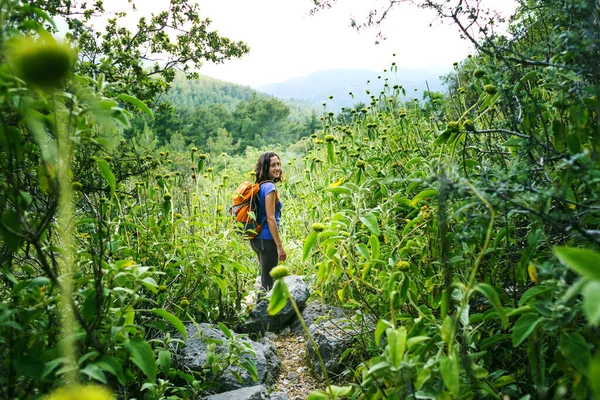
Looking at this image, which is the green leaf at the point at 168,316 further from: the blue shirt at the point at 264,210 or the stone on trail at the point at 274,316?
the blue shirt at the point at 264,210

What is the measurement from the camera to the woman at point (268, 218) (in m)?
3.87

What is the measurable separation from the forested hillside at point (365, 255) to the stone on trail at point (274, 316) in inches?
0.7

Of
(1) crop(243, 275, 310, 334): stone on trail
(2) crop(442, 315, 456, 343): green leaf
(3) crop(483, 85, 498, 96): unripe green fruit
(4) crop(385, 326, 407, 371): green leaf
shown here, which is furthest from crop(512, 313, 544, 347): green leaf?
(1) crop(243, 275, 310, 334): stone on trail

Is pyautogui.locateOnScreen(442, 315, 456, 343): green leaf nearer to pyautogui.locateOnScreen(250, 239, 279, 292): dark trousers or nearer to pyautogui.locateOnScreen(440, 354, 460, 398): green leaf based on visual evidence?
pyautogui.locateOnScreen(440, 354, 460, 398): green leaf

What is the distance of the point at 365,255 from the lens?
1449 millimetres

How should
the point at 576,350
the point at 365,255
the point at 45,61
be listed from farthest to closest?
the point at 365,255
the point at 576,350
the point at 45,61

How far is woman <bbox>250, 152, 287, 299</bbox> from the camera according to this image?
12.7 ft

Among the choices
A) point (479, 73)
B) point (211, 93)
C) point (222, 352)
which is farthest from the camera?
point (211, 93)

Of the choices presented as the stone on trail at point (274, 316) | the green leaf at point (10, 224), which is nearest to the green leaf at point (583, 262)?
the green leaf at point (10, 224)

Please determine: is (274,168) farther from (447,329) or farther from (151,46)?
(447,329)

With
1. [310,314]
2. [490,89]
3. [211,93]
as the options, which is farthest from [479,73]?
[211,93]

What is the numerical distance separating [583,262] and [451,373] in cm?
52

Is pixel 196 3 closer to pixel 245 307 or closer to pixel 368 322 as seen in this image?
pixel 245 307

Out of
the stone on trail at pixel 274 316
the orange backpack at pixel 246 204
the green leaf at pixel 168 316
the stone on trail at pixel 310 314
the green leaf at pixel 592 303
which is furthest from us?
the orange backpack at pixel 246 204
